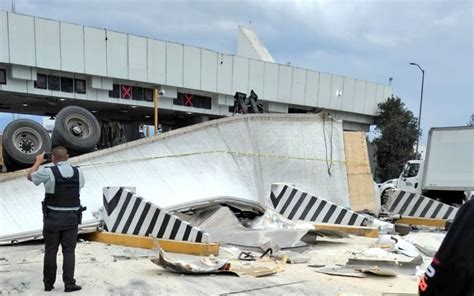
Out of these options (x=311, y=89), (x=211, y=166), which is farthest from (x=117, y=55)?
(x=211, y=166)

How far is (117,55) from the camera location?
2214cm

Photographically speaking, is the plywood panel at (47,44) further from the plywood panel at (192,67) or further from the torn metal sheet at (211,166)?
the torn metal sheet at (211,166)

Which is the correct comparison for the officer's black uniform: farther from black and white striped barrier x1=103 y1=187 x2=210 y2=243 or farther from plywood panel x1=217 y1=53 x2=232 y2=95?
plywood panel x1=217 y1=53 x2=232 y2=95

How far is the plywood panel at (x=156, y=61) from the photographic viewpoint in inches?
923

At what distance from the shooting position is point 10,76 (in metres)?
19.4

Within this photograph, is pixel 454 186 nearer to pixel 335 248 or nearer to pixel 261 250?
pixel 335 248

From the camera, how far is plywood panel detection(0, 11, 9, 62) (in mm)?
18562

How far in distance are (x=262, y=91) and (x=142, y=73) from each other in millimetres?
8153

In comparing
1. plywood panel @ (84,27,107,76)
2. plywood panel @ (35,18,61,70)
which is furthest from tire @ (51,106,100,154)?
plywood panel @ (84,27,107,76)

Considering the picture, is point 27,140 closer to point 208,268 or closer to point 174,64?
point 208,268

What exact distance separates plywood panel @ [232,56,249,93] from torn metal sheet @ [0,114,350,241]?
1528cm

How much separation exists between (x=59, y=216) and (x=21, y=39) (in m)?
17.0

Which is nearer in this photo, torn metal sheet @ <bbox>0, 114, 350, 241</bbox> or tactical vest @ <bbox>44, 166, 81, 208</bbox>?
tactical vest @ <bbox>44, 166, 81, 208</bbox>

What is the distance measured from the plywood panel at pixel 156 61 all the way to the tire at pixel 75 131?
13154 mm
